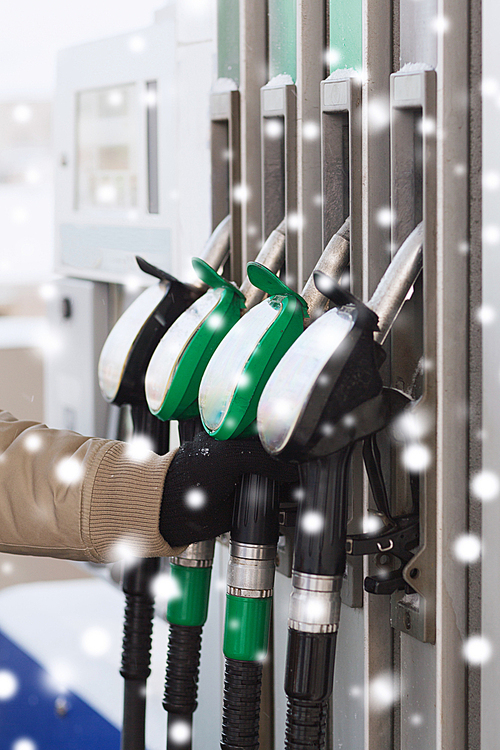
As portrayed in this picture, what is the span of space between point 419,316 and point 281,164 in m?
0.27

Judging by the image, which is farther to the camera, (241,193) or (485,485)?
(241,193)

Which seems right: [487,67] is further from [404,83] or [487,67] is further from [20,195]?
[20,195]

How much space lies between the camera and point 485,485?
0.76 m

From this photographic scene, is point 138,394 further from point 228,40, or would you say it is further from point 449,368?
point 228,40

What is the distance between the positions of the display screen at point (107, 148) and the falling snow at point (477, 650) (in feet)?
3.11

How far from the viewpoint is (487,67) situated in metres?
0.72

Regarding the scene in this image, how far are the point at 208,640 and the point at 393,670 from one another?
0.42m

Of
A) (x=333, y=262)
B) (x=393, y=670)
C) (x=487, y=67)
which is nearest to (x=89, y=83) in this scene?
(x=333, y=262)

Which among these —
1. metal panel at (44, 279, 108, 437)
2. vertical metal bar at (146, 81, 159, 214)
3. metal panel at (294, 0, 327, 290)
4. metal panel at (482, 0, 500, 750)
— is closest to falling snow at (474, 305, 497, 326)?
metal panel at (482, 0, 500, 750)

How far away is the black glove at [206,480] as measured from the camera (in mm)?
795

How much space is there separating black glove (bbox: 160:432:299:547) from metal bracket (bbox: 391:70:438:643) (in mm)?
120

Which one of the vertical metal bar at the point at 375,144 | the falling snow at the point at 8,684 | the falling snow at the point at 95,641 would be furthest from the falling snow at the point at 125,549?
the falling snow at the point at 8,684

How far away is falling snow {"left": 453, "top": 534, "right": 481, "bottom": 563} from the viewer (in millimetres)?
782

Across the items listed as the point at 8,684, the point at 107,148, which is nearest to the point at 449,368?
the point at 107,148
